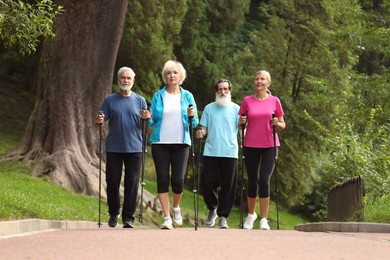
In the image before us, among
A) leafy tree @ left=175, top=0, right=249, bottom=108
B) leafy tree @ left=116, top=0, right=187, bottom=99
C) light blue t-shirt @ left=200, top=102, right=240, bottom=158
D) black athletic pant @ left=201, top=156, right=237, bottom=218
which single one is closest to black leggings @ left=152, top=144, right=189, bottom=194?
light blue t-shirt @ left=200, top=102, right=240, bottom=158

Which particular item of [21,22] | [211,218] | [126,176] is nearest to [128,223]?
[126,176]

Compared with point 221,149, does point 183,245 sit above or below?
below

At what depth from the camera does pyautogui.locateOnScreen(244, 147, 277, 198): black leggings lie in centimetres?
1427

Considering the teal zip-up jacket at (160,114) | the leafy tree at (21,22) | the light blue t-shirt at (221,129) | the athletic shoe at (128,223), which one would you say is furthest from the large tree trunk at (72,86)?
the teal zip-up jacket at (160,114)

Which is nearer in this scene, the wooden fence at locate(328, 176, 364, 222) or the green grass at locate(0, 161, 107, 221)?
the green grass at locate(0, 161, 107, 221)

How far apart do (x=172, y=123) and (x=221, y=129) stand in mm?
1443

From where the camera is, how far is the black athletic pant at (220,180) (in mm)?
14578

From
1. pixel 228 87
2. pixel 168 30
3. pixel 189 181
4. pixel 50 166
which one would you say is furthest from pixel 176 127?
pixel 189 181

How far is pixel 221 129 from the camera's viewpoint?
14422 mm

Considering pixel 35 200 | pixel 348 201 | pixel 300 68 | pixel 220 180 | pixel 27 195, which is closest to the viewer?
pixel 220 180

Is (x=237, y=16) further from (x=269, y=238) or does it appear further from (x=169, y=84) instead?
(x=269, y=238)

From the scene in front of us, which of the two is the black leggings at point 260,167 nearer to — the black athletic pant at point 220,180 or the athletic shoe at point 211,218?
the black athletic pant at point 220,180

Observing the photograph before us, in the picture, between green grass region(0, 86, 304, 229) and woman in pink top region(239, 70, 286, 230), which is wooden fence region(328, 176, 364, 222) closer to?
woman in pink top region(239, 70, 286, 230)

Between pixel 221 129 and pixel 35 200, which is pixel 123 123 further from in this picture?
pixel 35 200
